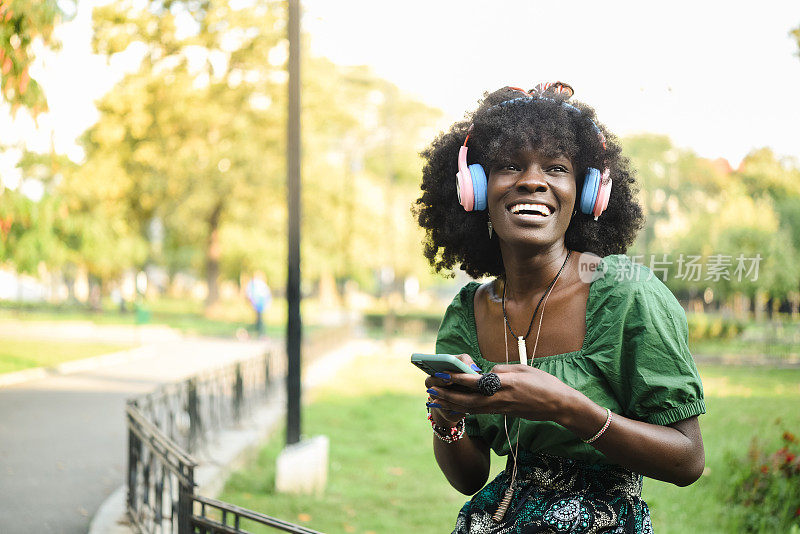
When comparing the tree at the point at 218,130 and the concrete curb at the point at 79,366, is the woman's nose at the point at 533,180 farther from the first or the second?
the tree at the point at 218,130

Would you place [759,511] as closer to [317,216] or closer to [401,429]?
[401,429]

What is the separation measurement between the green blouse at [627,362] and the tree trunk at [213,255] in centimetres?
3218

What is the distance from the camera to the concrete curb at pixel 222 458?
5.96m

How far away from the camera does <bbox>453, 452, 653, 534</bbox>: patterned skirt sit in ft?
6.11

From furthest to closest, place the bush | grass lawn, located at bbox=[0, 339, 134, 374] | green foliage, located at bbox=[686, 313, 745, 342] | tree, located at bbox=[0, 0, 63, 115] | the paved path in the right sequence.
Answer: green foliage, located at bbox=[686, 313, 745, 342], grass lawn, located at bbox=[0, 339, 134, 374], the paved path, the bush, tree, located at bbox=[0, 0, 63, 115]

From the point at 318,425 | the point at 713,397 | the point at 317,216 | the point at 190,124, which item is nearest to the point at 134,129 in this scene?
the point at 190,124

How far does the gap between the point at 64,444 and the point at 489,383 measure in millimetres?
8706

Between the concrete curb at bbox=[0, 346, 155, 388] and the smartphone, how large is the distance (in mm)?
13609

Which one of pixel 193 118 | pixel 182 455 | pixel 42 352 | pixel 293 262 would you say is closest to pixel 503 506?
pixel 182 455

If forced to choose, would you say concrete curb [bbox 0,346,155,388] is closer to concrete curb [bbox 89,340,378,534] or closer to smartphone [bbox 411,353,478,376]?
concrete curb [bbox 89,340,378,534]

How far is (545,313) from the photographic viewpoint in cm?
205

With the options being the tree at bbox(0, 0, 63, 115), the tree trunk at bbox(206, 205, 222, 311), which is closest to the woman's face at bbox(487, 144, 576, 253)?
the tree at bbox(0, 0, 63, 115)

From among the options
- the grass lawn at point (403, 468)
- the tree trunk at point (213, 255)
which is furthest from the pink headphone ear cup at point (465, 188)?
the tree trunk at point (213, 255)

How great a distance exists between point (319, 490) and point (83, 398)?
680 centimetres
